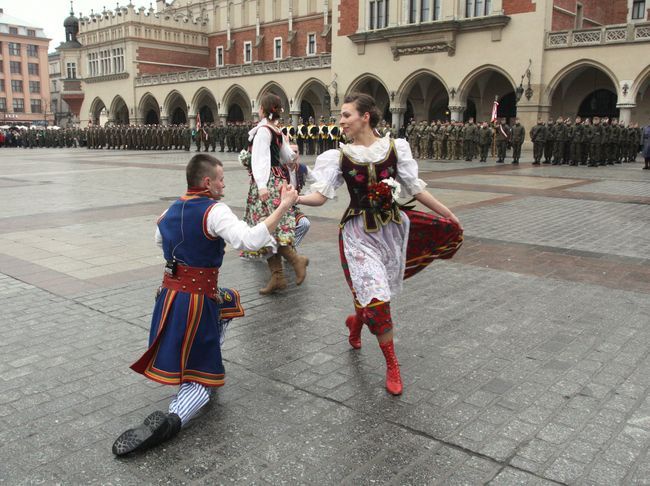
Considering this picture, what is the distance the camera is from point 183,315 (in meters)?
2.99

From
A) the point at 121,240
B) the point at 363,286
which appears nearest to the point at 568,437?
the point at 363,286

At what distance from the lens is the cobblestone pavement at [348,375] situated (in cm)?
274

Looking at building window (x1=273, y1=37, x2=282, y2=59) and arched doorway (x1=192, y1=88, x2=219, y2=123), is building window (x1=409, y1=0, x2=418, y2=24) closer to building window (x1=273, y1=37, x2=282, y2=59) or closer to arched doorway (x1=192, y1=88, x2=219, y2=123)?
arched doorway (x1=192, y1=88, x2=219, y2=123)

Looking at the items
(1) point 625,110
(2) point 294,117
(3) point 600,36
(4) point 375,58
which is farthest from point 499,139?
(2) point 294,117

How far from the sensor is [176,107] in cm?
5334

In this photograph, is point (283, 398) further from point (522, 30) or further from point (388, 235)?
point (522, 30)

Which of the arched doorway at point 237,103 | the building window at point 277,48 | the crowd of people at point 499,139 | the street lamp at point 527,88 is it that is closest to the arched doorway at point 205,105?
the arched doorway at point 237,103

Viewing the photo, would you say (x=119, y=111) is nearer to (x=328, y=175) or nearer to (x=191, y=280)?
(x=328, y=175)

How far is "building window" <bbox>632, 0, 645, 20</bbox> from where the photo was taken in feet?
110

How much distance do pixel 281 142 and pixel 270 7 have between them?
156 feet

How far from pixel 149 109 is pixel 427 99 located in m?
29.4

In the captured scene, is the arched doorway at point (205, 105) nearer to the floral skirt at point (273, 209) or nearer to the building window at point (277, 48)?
the building window at point (277, 48)

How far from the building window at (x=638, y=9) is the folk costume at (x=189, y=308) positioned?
1485 inches

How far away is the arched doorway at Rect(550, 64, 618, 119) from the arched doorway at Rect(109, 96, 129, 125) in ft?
125
